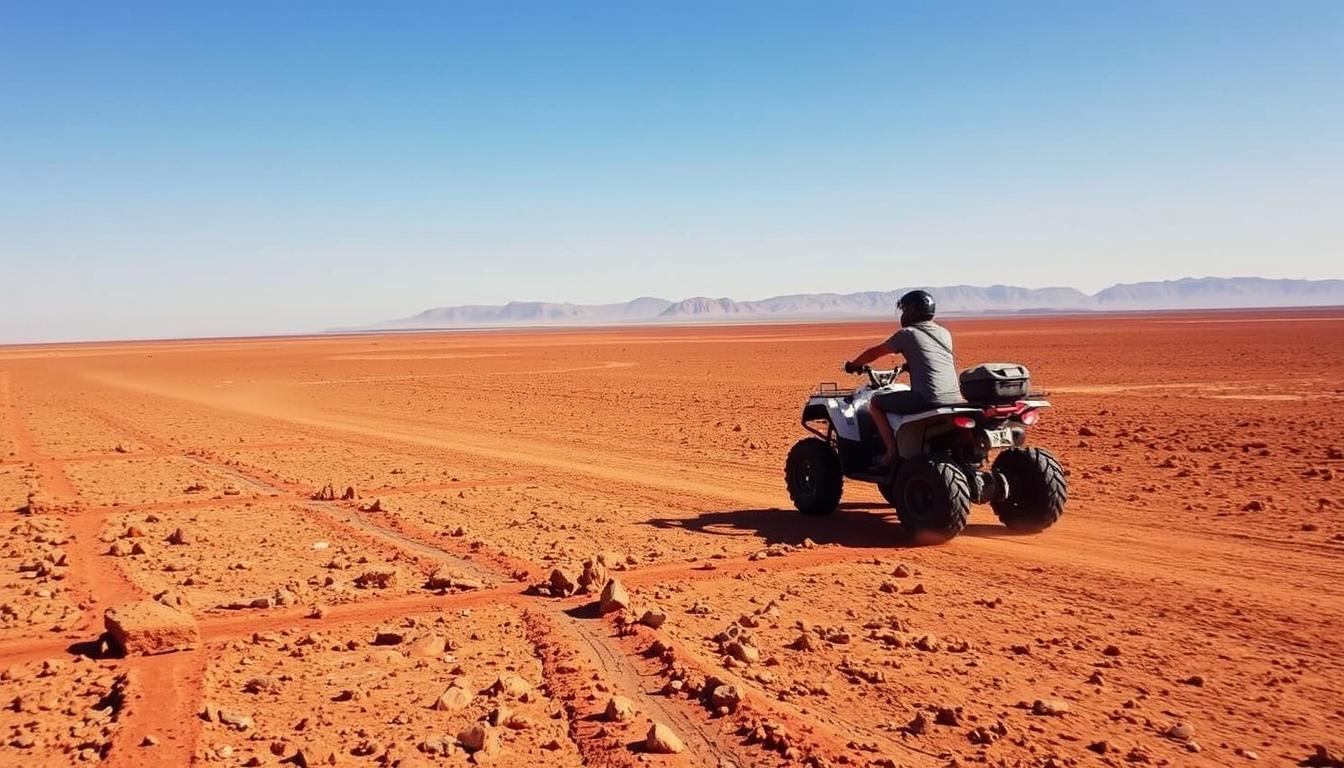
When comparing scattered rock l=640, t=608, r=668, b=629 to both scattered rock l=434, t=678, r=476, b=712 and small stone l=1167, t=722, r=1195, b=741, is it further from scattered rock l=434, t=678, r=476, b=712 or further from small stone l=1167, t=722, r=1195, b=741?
small stone l=1167, t=722, r=1195, b=741

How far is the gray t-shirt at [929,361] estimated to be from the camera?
28.7 ft

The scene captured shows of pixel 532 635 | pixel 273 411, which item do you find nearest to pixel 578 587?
pixel 532 635

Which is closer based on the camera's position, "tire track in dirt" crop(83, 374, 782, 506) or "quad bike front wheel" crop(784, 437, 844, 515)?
"quad bike front wheel" crop(784, 437, 844, 515)

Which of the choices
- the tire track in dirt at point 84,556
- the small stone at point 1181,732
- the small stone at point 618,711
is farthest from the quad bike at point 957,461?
the tire track in dirt at point 84,556

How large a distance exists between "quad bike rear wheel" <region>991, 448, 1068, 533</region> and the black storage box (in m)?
0.69

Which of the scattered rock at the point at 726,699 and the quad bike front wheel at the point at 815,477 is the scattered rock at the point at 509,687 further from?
the quad bike front wheel at the point at 815,477

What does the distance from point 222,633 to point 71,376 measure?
46.5 metres

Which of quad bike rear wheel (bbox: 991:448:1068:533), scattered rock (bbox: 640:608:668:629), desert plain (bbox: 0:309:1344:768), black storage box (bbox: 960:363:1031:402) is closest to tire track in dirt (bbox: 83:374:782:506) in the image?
desert plain (bbox: 0:309:1344:768)

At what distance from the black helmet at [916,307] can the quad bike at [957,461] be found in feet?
2.10

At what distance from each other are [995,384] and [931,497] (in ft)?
3.74

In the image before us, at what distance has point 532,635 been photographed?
20.5 feet

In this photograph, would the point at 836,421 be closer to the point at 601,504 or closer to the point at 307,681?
the point at 601,504

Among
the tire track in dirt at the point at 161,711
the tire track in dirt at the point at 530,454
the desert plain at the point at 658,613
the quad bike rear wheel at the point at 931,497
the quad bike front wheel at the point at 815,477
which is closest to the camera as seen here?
the tire track in dirt at the point at 161,711

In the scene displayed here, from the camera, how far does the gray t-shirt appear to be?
8.74 m
